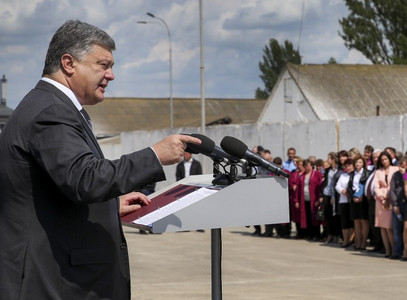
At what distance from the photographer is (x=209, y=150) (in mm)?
4055

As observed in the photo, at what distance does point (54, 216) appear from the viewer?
3.73m

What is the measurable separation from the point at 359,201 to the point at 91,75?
13.6 meters

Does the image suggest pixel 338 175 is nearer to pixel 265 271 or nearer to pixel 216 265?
pixel 265 271

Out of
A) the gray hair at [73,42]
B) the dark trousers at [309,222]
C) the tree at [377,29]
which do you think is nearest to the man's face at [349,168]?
the dark trousers at [309,222]

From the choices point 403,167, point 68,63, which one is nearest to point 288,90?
point 403,167

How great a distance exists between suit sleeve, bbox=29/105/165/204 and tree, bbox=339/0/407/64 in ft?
195

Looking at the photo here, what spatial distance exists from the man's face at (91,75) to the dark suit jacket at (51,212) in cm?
13

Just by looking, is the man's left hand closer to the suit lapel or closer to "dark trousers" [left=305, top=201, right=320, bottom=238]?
the suit lapel

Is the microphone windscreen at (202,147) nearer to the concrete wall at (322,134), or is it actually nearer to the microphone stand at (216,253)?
the microphone stand at (216,253)

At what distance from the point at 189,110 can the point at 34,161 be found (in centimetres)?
7877

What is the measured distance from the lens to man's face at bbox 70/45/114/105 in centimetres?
390

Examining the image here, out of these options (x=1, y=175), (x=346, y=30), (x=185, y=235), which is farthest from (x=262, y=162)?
(x=346, y=30)

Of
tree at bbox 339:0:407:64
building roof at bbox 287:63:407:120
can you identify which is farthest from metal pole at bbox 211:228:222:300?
tree at bbox 339:0:407:64

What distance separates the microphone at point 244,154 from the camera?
13.7 ft
